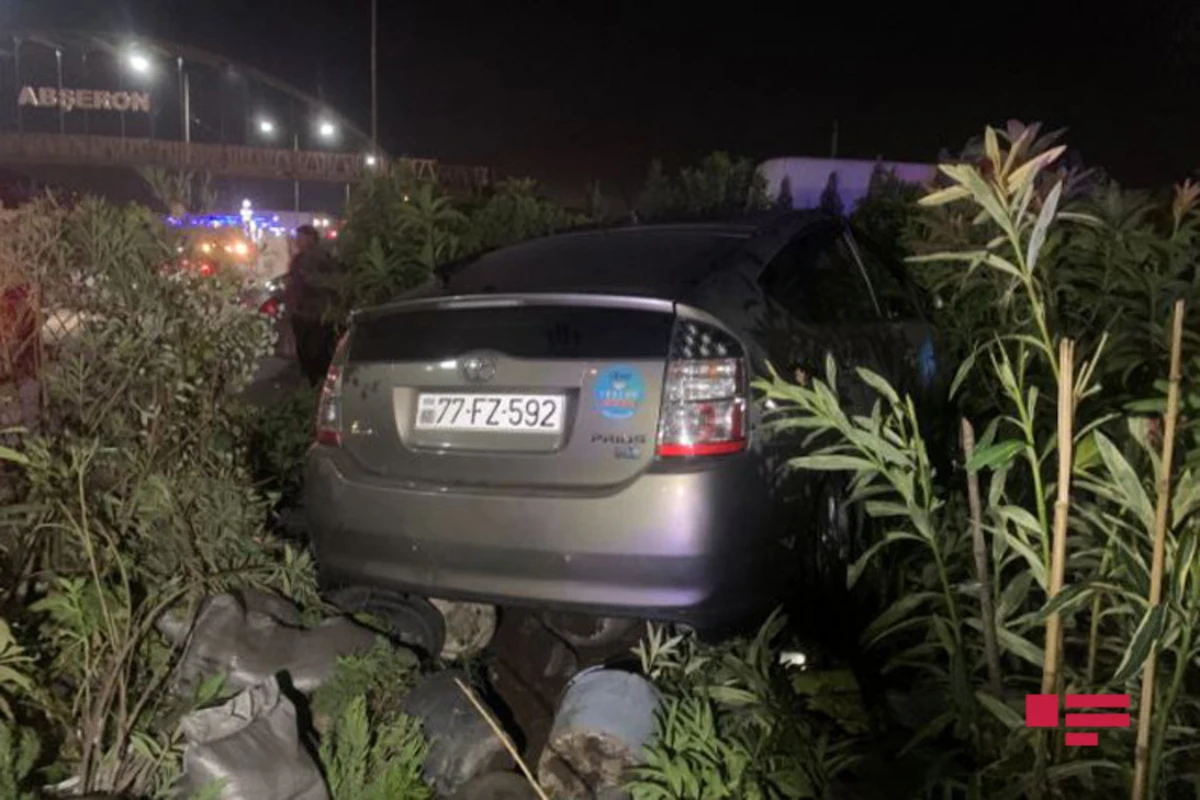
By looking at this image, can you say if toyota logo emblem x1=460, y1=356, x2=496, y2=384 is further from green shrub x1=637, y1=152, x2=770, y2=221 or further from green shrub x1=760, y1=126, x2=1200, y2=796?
green shrub x1=637, y1=152, x2=770, y2=221

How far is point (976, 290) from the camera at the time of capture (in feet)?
13.6

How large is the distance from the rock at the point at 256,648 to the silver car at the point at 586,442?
21 centimetres

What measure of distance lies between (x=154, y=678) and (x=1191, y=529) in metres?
2.83

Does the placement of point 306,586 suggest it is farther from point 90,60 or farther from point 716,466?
point 90,60

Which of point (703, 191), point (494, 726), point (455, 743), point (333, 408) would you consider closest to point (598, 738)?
point (494, 726)

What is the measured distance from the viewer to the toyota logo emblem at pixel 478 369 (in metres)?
2.98

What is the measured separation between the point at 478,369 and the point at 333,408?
64 cm

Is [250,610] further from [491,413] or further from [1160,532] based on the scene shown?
[1160,532]

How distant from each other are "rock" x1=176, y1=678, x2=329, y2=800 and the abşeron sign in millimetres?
78770

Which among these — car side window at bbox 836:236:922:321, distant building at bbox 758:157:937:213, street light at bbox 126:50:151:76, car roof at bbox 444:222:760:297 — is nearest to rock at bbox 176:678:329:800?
car roof at bbox 444:222:760:297

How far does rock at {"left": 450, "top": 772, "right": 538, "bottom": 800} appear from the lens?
2.72 metres

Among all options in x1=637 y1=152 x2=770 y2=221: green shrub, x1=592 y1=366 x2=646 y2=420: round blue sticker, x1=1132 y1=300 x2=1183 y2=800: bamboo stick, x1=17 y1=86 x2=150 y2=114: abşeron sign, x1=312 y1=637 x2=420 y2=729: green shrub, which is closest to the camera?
x1=1132 y1=300 x2=1183 y2=800: bamboo stick

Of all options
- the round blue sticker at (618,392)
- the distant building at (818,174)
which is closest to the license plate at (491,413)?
the round blue sticker at (618,392)

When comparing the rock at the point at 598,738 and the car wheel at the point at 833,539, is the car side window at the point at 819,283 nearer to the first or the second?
the car wheel at the point at 833,539
